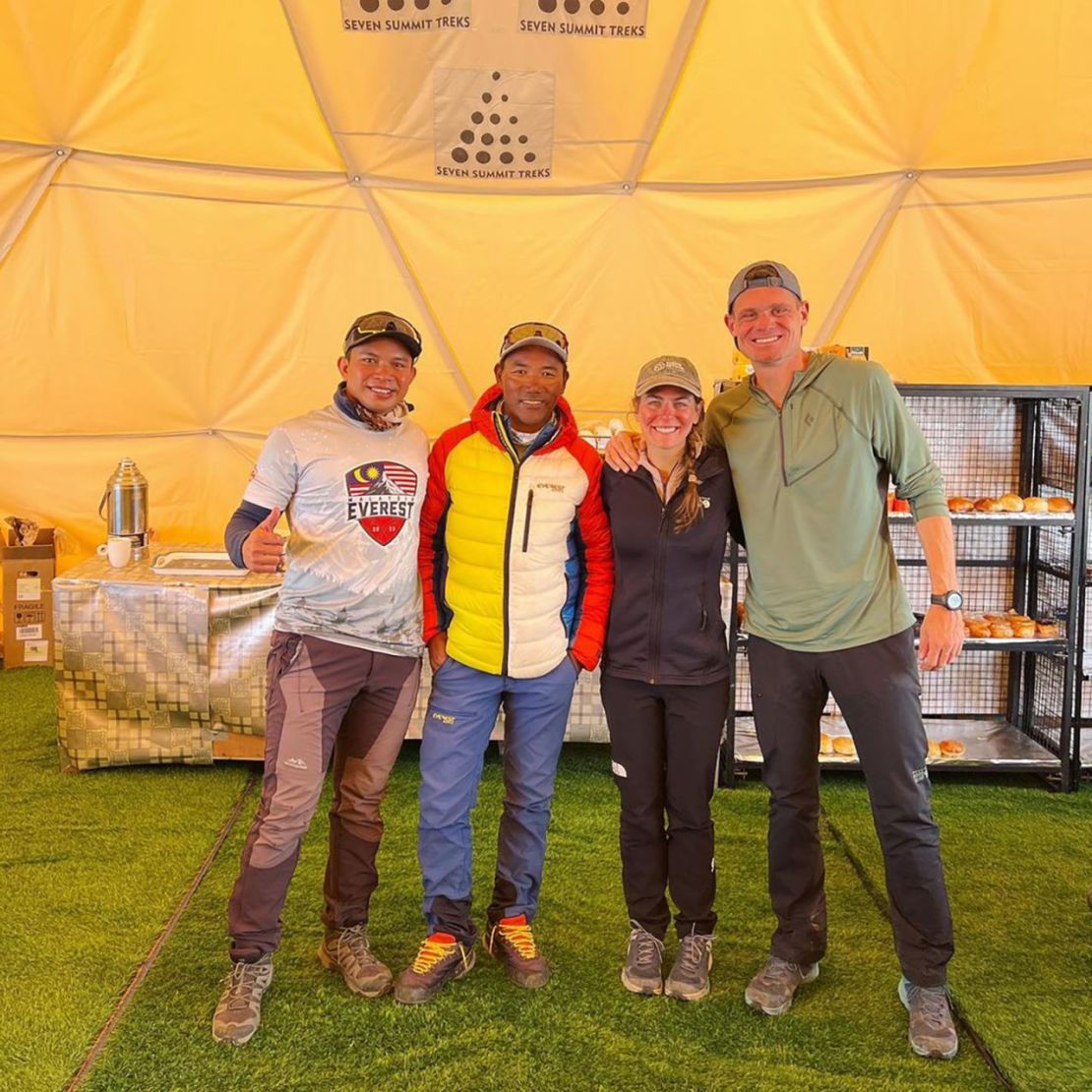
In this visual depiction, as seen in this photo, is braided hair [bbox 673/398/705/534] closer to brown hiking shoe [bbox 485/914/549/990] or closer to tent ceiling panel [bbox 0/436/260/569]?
brown hiking shoe [bbox 485/914/549/990]

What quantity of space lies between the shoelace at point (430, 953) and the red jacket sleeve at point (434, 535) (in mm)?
893

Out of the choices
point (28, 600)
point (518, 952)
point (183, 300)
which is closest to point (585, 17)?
point (183, 300)

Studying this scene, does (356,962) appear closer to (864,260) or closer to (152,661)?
(152,661)

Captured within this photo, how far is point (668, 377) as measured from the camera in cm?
289

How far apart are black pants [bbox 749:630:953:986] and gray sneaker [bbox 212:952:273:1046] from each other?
60.9 inches

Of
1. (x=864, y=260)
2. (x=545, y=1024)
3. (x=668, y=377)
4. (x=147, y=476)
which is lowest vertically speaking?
(x=545, y=1024)

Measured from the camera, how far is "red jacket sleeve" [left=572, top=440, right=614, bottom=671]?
3055 mm

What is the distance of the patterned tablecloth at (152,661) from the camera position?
189 inches

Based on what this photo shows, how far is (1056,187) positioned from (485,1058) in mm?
5242

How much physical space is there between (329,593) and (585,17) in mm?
3264

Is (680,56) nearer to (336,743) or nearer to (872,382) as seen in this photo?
(872,382)

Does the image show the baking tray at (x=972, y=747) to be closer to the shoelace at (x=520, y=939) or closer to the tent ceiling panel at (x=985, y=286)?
the shoelace at (x=520, y=939)

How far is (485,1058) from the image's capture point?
2.74 metres

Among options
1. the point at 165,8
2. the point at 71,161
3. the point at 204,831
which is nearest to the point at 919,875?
the point at 204,831
